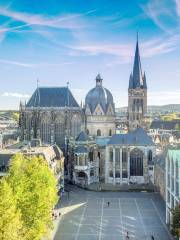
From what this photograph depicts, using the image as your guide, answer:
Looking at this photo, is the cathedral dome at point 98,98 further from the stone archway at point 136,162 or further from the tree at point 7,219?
the tree at point 7,219

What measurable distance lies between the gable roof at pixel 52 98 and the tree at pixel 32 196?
7669 centimetres

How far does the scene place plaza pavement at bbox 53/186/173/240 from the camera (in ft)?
243

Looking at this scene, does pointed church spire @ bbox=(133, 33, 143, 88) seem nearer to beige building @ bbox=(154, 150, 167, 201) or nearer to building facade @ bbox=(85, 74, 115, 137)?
building facade @ bbox=(85, 74, 115, 137)

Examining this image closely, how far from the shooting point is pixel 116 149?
423 feet

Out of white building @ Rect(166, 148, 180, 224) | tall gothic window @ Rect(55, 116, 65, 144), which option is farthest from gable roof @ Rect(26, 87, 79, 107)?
white building @ Rect(166, 148, 180, 224)

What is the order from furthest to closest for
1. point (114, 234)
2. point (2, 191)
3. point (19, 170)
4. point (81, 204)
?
point (81, 204) → point (114, 234) → point (19, 170) → point (2, 191)

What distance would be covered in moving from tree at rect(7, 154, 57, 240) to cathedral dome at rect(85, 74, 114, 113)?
7779 centimetres

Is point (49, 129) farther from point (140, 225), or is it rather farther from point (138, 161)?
point (140, 225)

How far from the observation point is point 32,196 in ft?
193

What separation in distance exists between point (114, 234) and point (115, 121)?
75.3 metres

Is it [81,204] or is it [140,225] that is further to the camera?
[81,204]

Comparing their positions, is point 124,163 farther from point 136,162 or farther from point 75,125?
point 75,125

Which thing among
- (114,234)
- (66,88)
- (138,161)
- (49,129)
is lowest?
(114,234)

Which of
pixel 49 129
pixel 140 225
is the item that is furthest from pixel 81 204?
pixel 49 129
